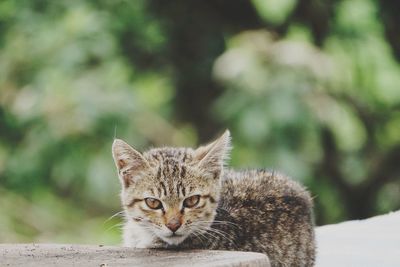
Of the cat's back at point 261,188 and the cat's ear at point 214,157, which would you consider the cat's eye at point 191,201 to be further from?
the cat's back at point 261,188

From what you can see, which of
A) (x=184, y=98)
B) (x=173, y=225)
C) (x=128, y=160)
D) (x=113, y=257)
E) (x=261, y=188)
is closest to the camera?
(x=113, y=257)

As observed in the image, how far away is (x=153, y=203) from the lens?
2510 mm

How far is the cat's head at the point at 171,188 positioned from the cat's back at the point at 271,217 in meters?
0.12

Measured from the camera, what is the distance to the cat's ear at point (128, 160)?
2576 mm

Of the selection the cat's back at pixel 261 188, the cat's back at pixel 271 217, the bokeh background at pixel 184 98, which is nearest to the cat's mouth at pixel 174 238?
the cat's back at pixel 271 217

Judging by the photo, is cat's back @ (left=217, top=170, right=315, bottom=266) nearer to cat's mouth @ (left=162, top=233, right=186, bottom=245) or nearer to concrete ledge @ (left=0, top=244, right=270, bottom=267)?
cat's mouth @ (left=162, top=233, right=186, bottom=245)

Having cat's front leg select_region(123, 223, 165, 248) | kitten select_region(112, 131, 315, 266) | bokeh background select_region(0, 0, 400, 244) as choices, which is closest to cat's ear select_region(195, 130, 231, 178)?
kitten select_region(112, 131, 315, 266)

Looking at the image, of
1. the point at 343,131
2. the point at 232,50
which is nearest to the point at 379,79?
the point at 343,131

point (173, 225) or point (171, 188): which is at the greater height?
point (171, 188)

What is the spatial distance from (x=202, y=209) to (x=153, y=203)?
13cm

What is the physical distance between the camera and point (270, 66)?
5.43 m

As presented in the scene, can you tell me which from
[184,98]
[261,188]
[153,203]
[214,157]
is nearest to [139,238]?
[153,203]

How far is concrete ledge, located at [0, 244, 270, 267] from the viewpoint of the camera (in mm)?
2004

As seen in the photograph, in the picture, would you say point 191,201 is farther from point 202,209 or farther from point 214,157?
point 214,157
